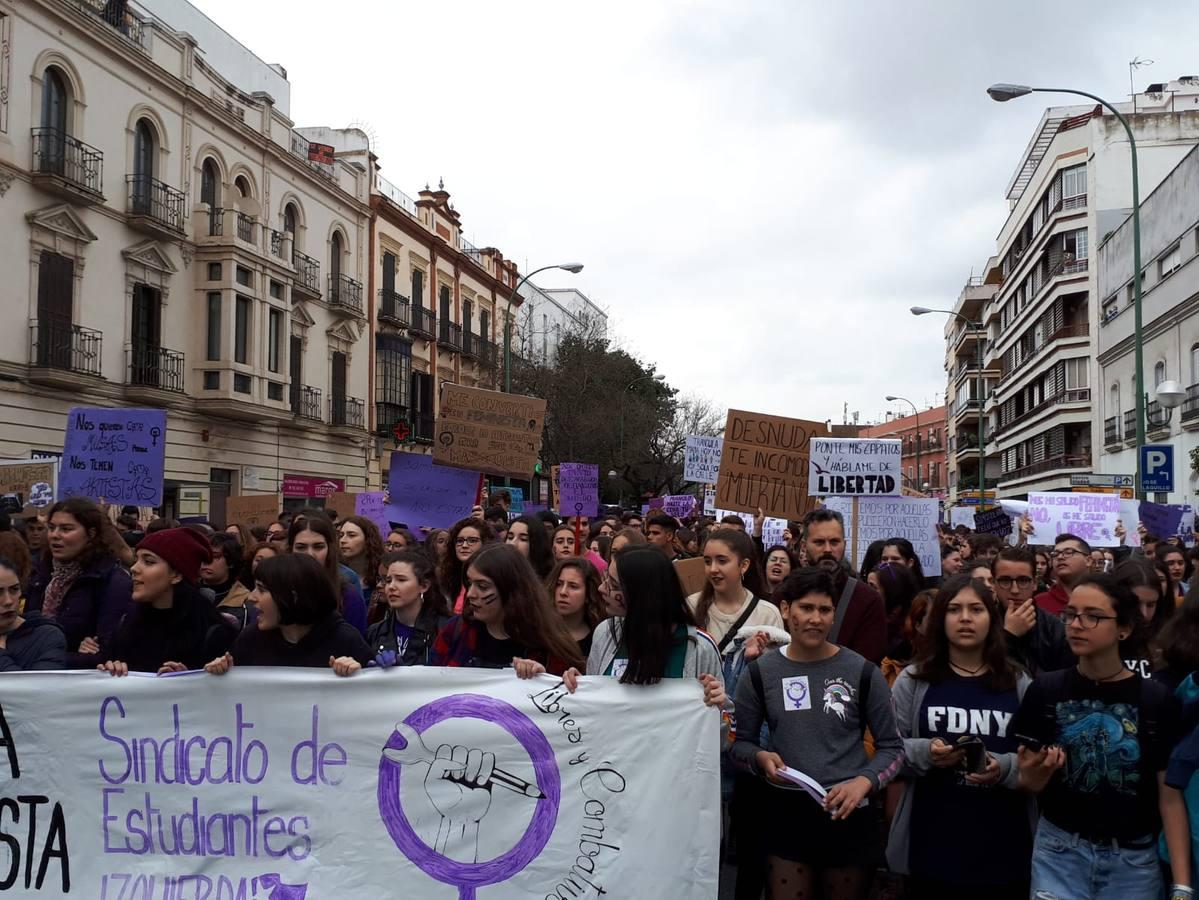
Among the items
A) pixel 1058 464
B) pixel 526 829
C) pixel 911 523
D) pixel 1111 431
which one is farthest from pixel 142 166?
pixel 1058 464

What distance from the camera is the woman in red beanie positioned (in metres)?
4.81

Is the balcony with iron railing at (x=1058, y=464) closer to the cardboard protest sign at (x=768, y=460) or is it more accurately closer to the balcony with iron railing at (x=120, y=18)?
the balcony with iron railing at (x=120, y=18)

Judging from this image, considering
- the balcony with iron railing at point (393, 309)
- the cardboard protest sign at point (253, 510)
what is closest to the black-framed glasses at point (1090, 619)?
the cardboard protest sign at point (253, 510)

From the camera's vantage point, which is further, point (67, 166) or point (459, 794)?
point (67, 166)

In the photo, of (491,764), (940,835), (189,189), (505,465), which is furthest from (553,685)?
(189,189)

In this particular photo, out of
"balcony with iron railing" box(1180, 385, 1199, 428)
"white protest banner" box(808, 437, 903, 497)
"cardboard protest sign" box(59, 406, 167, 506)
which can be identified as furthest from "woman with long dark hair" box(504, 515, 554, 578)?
"balcony with iron railing" box(1180, 385, 1199, 428)

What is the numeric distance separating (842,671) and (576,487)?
12965 millimetres

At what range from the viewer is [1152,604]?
5.71 m

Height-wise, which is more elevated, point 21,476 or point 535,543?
point 21,476

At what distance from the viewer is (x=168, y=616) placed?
4902mm

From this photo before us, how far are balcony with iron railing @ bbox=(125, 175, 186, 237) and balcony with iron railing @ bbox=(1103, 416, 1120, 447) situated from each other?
29.5 meters

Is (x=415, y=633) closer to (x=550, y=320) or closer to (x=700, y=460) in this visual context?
(x=700, y=460)

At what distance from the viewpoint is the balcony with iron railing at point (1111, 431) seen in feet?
125

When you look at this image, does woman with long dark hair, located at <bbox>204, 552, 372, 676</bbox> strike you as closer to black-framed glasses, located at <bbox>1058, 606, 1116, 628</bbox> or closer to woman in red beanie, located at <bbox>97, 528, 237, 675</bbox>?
woman in red beanie, located at <bbox>97, 528, 237, 675</bbox>
